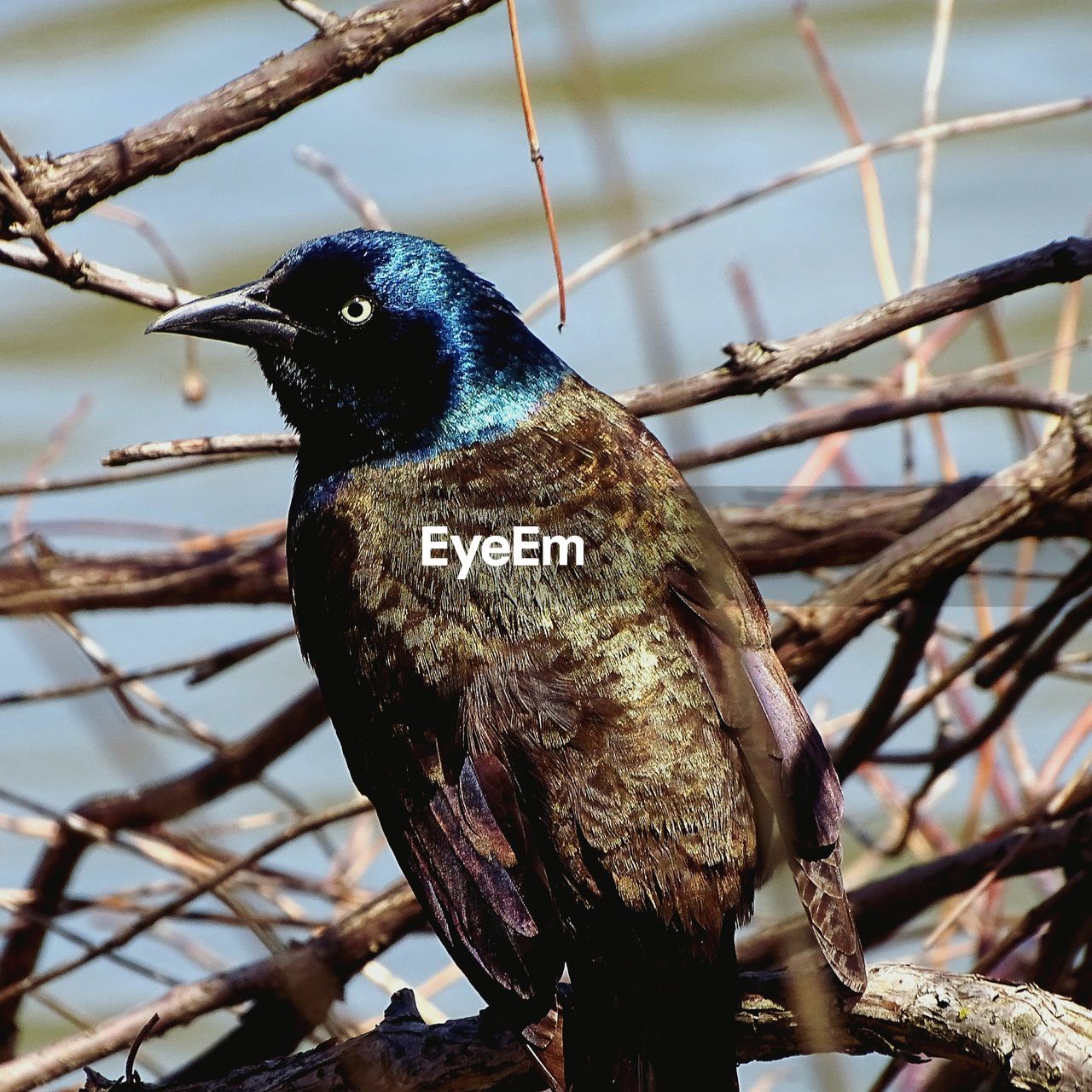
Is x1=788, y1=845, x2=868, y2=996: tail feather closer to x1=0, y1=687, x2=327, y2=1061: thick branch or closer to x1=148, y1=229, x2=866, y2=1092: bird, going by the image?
x1=148, y1=229, x2=866, y2=1092: bird

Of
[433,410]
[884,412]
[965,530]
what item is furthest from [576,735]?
[884,412]

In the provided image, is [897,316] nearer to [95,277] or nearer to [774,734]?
[774,734]

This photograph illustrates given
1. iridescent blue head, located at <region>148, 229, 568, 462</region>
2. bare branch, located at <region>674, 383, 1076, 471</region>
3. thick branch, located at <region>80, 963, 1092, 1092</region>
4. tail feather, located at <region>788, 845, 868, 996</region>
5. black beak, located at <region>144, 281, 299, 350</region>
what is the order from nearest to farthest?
thick branch, located at <region>80, 963, 1092, 1092</region> → tail feather, located at <region>788, 845, 868, 996</region> → black beak, located at <region>144, 281, 299, 350</region> → iridescent blue head, located at <region>148, 229, 568, 462</region> → bare branch, located at <region>674, 383, 1076, 471</region>

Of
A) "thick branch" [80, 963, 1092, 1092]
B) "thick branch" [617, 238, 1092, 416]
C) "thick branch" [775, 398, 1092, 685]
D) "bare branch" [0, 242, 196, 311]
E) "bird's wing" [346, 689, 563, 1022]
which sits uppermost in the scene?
"bare branch" [0, 242, 196, 311]

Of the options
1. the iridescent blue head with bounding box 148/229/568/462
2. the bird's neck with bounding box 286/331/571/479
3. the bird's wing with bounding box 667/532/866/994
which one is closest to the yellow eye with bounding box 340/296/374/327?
the iridescent blue head with bounding box 148/229/568/462

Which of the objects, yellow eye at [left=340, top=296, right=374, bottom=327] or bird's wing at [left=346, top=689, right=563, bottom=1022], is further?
yellow eye at [left=340, top=296, right=374, bottom=327]

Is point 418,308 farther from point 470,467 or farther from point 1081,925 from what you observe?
point 1081,925

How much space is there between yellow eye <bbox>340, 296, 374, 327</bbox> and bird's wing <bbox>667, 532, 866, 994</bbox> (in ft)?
2.91

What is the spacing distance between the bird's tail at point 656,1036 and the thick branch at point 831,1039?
0.04 meters

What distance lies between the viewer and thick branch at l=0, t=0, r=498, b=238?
9.36 feet

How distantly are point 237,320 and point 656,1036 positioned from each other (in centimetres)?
160

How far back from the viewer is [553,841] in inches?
113

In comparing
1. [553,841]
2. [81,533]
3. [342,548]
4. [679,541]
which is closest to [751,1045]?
[553,841]

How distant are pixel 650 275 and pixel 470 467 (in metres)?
1.66
